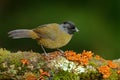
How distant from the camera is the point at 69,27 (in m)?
8.24

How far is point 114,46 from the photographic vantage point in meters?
13.1

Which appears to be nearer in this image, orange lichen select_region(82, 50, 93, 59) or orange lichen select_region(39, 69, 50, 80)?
orange lichen select_region(39, 69, 50, 80)

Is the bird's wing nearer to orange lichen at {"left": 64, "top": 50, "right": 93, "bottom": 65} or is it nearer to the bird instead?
the bird

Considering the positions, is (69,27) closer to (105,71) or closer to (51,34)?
(51,34)

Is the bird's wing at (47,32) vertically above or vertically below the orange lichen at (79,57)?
above

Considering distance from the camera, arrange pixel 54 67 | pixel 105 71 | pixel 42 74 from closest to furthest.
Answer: pixel 42 74
pixel 54 67
pixel 105 71

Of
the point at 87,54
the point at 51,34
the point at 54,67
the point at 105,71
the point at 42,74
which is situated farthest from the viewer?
the point at 51,34

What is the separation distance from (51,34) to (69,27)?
0.81ft

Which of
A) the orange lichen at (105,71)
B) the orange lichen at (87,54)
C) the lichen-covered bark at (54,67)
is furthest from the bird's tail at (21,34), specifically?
the orange lichen at (105,71)

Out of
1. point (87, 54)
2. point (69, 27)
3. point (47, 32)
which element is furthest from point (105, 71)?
point (47, 32)

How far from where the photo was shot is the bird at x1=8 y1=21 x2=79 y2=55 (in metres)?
8.14

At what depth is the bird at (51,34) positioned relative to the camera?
320 inches

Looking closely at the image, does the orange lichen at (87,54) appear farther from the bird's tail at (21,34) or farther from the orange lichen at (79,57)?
the bird's tail at (21,34)

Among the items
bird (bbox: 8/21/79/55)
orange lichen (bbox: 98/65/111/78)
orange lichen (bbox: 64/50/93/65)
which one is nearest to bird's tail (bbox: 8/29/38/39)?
bird (bbox: 8/21/79/55)
